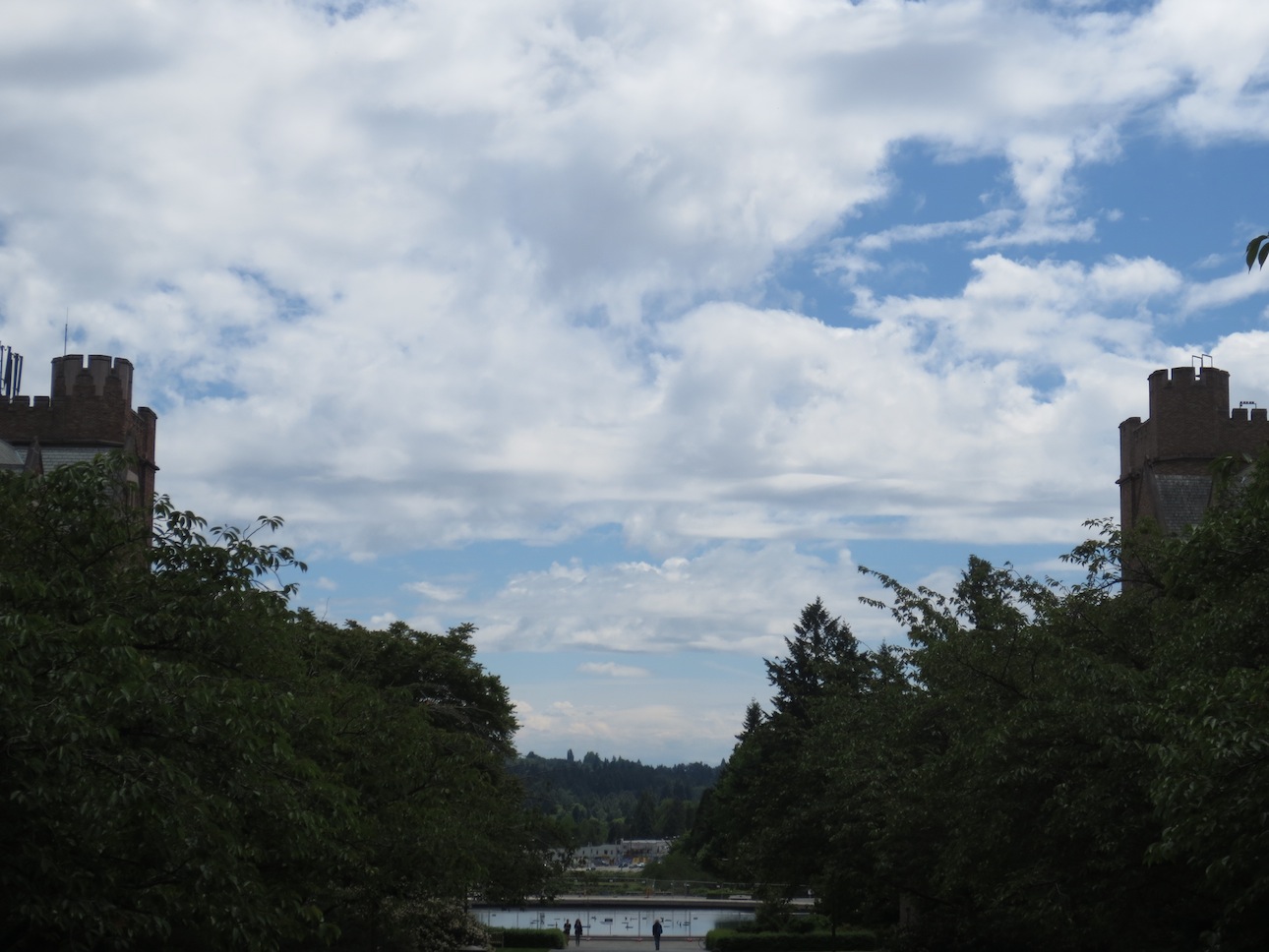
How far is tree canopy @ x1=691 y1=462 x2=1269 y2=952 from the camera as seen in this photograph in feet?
46.4

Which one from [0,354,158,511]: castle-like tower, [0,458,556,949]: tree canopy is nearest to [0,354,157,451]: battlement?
[0,354,158,511]: castle-like tower

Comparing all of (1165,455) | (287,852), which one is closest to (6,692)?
(287,852)

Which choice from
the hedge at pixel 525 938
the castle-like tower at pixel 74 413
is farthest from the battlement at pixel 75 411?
the hedge at pixel 525 938

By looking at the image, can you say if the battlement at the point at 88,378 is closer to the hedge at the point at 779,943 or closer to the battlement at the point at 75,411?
the battlement at the point at 75,411

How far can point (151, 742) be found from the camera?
1362 centimetres

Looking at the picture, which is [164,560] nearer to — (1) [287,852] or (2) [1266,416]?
(1) [287,852]

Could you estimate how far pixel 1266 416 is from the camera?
51281 mm

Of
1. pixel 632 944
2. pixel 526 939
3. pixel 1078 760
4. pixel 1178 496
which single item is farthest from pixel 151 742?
pixel 632 944

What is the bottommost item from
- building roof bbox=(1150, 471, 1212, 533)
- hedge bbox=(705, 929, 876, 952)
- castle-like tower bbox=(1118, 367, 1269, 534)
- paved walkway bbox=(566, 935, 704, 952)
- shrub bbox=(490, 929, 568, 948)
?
paved walkway bbox=(566, 935, 704, 952)

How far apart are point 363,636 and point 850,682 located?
692 inches

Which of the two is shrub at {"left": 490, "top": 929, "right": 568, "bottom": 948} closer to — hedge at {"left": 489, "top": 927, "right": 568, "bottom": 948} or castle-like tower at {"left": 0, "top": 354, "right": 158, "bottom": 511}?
hedge at {"left": 489, "top": 927, "right": 568, "bottom": 948}

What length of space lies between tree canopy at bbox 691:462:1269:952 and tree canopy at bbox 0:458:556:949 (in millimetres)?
8580

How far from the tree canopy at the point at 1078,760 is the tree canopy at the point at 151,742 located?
28.2 ft

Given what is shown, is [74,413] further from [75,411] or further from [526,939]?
[526,939]
